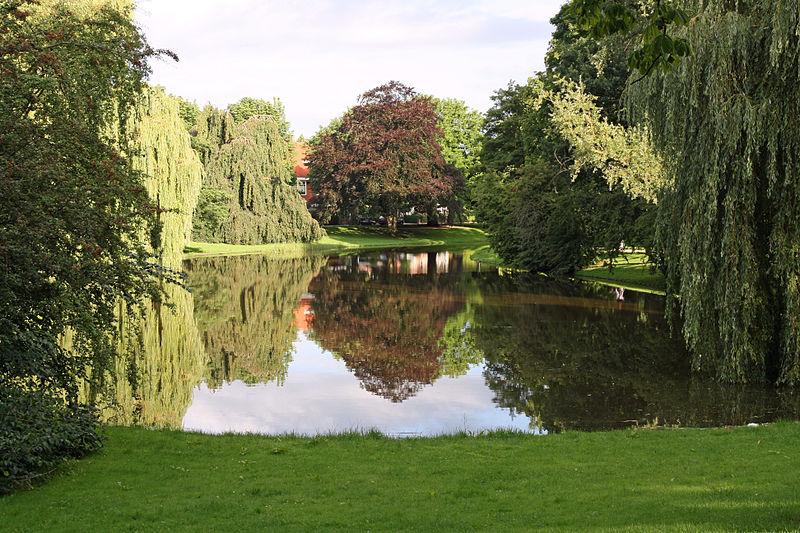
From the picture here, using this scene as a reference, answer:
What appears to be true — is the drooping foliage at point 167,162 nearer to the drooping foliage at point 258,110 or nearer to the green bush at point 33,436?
the green bush at point 33,436

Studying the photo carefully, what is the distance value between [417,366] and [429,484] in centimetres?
1009

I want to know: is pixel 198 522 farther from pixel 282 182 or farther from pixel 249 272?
pixel 282 182

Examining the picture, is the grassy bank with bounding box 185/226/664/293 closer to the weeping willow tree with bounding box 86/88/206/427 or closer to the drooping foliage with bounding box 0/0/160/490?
the weeping willow tree with bounding box 86/88/206/427

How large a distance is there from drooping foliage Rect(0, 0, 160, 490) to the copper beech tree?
2420 inches

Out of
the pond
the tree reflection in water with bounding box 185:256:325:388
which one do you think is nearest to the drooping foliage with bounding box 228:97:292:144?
the tree reflection in water with bounding box 185:256:325:388

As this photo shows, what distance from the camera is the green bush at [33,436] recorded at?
7.93 m

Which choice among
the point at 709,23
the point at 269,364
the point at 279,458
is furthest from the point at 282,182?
the point at 279,458

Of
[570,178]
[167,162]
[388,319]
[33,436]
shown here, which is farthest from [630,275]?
[33,436]

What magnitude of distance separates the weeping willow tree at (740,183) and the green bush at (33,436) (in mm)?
10412

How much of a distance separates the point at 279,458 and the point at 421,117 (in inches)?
2656

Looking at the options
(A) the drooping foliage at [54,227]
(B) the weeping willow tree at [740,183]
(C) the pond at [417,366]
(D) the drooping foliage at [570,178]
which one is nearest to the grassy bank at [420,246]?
(D) the drooping foliage at [570,178]

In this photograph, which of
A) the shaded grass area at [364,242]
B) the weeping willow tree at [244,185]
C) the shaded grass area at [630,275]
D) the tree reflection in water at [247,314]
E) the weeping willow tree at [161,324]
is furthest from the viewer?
the weeping willow tree at [244,185]

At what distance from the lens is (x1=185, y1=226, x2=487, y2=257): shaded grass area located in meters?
55.1

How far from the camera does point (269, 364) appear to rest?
1866cm
